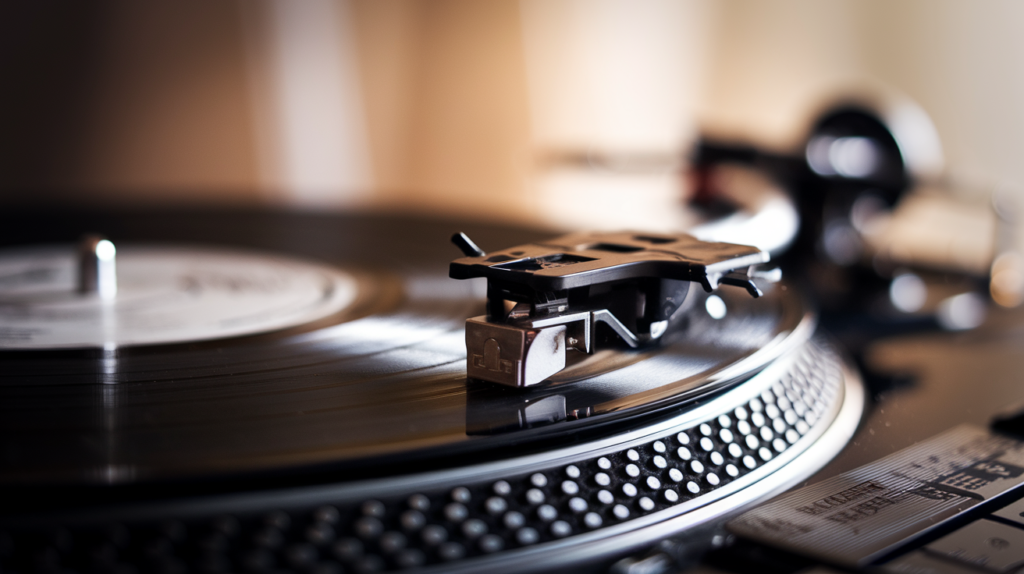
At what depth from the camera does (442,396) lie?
0.58 meters

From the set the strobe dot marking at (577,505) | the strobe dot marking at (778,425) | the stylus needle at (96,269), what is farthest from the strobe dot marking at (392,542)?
the stylus needle at (96,269)

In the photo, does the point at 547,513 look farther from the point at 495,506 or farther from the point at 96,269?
the point at 96,269

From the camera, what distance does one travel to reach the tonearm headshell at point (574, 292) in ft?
Result: 1.89

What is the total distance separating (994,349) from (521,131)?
1.65 m

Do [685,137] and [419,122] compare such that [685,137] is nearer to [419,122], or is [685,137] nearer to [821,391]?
[419,122]

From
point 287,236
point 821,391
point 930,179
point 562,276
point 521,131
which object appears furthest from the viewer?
point 521,131

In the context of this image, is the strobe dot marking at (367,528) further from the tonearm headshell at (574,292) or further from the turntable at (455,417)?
the tonearm headshell at (574,292)

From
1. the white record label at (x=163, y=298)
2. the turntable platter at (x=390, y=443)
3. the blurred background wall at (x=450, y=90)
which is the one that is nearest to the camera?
the turntable platter at (x=390, y=443)

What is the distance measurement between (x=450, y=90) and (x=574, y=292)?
77.0 inches

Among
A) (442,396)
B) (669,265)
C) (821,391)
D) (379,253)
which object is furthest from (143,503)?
(379,253)

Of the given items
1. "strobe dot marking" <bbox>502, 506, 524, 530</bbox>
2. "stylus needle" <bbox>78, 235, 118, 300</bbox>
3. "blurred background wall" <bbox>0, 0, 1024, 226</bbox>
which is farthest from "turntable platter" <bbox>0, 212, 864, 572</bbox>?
"blurred background wall" <bbox>0, 0, 1024, 226</bbox>

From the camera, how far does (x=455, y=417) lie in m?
0.54

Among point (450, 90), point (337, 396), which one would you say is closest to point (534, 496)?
point (337, 396)

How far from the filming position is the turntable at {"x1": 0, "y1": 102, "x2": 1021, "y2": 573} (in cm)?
44
